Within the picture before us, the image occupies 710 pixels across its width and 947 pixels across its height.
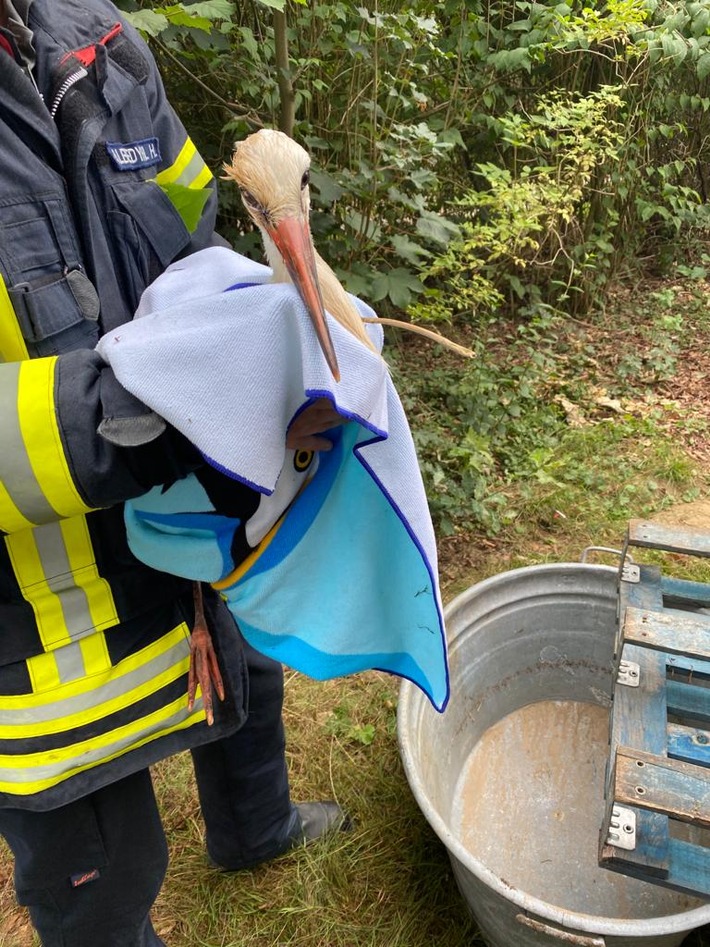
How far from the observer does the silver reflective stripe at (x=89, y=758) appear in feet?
3.25

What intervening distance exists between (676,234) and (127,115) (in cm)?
452

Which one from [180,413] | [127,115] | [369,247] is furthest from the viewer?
[369,247]

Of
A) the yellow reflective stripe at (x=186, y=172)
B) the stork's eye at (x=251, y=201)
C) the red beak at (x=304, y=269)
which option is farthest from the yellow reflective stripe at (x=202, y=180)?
the red beak at (x=304, y=269)

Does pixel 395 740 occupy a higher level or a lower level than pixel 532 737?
higher

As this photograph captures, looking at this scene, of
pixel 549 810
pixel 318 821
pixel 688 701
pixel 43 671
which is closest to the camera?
pixel 43 671

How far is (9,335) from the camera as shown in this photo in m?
0.87

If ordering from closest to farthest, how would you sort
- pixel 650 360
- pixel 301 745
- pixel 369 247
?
pixel 301 745, pixel 369 247, pixel 650 360

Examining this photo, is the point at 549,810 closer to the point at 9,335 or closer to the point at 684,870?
the point at 684,870

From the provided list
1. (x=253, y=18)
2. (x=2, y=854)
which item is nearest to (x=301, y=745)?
(x=2, y=854)

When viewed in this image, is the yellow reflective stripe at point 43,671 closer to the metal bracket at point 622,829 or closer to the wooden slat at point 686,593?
the metal bracket at point 622,829

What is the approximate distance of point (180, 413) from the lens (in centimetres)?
77

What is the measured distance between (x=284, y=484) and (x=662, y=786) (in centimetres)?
92

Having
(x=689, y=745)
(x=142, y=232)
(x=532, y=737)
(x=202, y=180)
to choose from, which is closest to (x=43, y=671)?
(x=142, y=232)

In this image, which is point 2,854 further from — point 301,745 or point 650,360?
point 650,360
